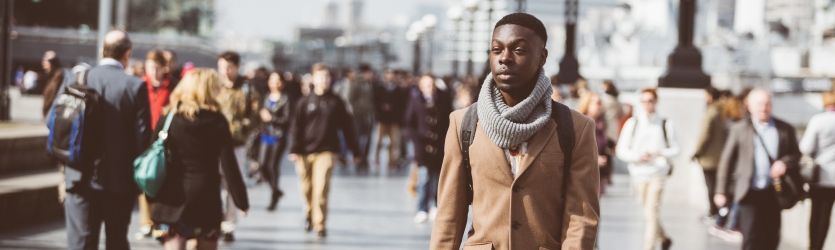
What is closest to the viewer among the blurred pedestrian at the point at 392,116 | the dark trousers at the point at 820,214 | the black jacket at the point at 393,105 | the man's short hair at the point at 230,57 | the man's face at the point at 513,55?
the man's face at the point at 513,55

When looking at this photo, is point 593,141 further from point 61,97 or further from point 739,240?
point 739,240

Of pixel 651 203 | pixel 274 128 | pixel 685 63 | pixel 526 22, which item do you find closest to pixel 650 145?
pixel 651 203

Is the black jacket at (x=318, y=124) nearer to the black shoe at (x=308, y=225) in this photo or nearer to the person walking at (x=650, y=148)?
the black shoe at (x=308, y=225)

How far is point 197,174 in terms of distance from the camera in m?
6.35

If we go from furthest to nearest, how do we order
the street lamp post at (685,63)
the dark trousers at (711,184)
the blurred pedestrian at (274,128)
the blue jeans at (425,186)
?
the street lamp post at (685,63)
the blurred pedestrian at (274,128)
the dark trousers at (711,184)
the blue jeans at (425,186)

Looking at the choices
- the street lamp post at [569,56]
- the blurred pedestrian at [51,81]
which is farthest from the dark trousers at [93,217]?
the street lamp post at [569,56]

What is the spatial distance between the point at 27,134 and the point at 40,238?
102 inches

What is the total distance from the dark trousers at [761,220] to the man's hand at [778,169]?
0.39ft

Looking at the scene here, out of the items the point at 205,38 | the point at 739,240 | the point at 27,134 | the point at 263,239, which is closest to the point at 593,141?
the point at 263,239

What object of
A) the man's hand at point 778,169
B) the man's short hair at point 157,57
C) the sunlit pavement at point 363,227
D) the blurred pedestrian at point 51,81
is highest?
the man's short hair at point 157,57

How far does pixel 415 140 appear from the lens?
12938 millimetres

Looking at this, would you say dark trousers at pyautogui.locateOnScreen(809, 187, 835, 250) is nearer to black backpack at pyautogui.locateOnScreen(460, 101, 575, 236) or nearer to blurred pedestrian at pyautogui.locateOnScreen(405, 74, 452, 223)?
blurred pedestrian at pyautogui.locateOnScreen(405, 74, 452, 223)

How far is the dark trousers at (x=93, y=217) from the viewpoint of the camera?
6238mm

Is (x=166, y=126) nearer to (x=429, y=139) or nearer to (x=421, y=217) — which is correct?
(x=421, y=217)
